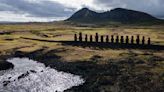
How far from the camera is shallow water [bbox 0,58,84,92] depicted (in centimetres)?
5046

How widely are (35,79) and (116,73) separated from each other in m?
14.4

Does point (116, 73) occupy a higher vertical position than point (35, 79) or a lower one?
higher

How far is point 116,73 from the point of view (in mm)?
56781

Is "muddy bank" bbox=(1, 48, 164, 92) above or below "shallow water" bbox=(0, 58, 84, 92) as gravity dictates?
above

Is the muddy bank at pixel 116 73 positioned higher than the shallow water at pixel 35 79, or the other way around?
the muddy bank at pixel 116 73

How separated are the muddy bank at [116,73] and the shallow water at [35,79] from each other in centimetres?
214

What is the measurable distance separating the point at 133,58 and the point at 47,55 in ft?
74.8

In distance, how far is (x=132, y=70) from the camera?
5853cm

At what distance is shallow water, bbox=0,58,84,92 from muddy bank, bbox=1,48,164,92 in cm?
214

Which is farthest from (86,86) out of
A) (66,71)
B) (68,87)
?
(66,71)

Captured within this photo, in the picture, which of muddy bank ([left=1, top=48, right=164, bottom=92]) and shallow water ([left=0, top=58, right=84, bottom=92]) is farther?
shallow water ([left=0, top=58, right=84, bottom=92])

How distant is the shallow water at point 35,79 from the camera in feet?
166

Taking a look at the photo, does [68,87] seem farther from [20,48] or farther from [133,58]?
[20,48]

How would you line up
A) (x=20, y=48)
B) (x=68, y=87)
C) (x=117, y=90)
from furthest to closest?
(x=20, y=48), (x=68, y=87), (x=117, y=90)
